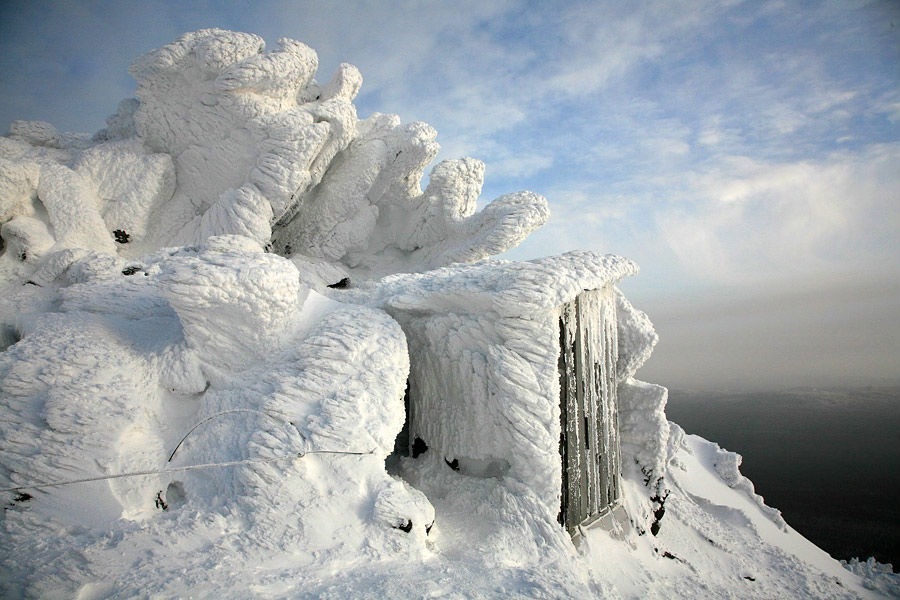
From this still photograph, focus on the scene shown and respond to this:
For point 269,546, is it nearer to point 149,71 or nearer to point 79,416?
point 79,416

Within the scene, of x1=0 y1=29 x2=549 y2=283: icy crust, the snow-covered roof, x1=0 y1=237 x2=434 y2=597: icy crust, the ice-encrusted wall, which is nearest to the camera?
x1=0 y1=237 x2=434 y2=597: icy crust

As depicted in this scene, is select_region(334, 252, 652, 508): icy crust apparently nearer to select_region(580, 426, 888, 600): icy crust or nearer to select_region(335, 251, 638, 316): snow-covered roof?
select_region(335, 251, 638, 316): snow-covered roof

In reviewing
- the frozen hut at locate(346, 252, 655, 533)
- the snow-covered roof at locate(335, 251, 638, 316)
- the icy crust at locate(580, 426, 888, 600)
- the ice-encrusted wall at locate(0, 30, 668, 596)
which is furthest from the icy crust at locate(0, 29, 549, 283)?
the icy crust at locate(580, 426, 888, 600)

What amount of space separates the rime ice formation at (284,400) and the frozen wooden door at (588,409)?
0.09 ft

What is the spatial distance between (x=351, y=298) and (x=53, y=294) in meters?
2.31

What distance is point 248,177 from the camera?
470 centimetres

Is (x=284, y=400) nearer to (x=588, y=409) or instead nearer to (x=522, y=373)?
(x=522, y=373)

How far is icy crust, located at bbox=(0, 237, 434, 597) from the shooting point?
224 centimetres

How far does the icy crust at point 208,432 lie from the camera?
2.24 meters

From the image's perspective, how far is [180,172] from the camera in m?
5.12

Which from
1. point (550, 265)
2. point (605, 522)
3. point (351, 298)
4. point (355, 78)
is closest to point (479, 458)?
point (605, 522)

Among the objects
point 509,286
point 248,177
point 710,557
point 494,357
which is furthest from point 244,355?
point 710,557

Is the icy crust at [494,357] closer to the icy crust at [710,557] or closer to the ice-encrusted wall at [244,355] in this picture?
the ice-encrusted wall at [244,355]

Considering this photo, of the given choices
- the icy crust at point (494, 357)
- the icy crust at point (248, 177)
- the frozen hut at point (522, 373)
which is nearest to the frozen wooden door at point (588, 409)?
the frozen hut at point (522, 373)
